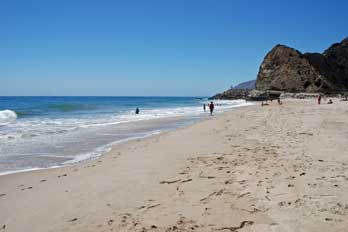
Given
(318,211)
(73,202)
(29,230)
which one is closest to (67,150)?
(73,202)

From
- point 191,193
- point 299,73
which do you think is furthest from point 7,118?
point 299,73

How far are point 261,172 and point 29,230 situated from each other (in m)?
4.45

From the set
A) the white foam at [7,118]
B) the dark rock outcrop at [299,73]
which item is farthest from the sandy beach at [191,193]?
the dark rock outcrop at [299,73]

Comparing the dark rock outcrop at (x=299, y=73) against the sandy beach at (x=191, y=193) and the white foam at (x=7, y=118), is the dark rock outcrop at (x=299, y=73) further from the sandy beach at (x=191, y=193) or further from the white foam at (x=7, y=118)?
the sandy beach at (x=191, y=193)

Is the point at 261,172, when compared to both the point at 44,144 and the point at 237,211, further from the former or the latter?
the point at 44,144

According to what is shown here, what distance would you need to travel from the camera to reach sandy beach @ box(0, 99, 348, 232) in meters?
4.37

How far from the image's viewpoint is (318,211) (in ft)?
14.7

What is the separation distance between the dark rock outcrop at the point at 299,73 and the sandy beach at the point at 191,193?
79.6m

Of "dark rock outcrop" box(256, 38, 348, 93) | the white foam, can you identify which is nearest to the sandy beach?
the white foam

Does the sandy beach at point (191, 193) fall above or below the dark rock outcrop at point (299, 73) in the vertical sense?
below

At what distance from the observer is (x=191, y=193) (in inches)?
220

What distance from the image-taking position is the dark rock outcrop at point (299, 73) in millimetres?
83875

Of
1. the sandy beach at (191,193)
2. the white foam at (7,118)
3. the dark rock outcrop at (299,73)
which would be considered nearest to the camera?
the sandy beach at (191,193)

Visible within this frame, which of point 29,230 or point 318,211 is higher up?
point 318,211
